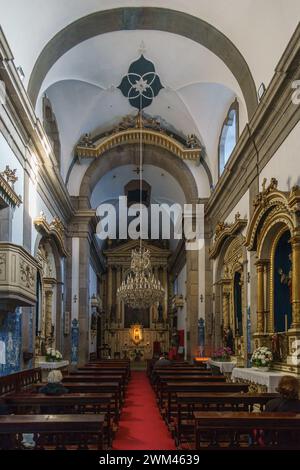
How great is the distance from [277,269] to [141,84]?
8.43 meters

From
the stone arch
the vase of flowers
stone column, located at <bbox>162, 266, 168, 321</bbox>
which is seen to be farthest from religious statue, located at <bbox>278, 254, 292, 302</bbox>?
stone column, located at <bbox>162, 266, 168, 321</bbox>

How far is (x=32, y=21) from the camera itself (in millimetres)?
12492

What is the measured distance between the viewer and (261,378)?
1031cm

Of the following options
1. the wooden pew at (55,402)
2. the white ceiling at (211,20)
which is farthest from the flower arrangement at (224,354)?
the wooden pew at (55,402)

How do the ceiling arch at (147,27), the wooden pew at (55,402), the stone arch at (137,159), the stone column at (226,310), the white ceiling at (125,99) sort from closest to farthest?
the wooden pew at (55,402) < the ceiling arch at (147,27) < the white ceiling at (125,99) < the stone column at (226,310) < the stone arch at (137,159)

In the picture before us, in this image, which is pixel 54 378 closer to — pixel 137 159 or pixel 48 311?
pixel 48 311

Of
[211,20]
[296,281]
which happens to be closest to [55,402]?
[296,281]

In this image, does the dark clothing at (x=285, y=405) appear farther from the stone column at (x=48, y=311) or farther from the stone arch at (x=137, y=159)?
the stone arch at (x=137, y=159)

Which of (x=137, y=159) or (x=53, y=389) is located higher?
(x=137, y=159)

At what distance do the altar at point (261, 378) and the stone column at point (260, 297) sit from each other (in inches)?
41.1

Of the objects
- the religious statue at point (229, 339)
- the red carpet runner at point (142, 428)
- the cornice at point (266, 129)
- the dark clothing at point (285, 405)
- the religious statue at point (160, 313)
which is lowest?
the red carpet runner at point (142, 428)

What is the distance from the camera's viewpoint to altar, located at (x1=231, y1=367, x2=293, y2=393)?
32.5 ft

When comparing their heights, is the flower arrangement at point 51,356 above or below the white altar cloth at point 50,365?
above

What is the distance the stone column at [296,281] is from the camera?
32.6ft
